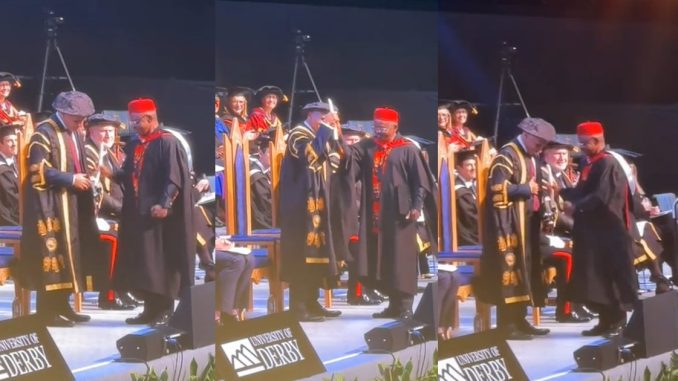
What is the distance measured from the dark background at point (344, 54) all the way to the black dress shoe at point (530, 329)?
43.4 inches

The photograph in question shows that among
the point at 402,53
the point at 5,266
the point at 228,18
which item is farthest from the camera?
the point at 402,53

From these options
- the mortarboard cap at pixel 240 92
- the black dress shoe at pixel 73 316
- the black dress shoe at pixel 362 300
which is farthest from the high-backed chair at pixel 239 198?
the black dress shoe at pixel 73 316

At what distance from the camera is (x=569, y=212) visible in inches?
218

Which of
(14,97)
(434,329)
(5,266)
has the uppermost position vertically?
(14,97)

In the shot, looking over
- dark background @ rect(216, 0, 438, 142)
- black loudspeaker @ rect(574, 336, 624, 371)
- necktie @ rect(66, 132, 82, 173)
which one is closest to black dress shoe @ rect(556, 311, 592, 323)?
black loudspeaker @ rect(574, 336, 624, 371)

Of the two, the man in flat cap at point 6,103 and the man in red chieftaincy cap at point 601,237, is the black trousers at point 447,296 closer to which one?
the man in red chieftaincy cap at point 601,237

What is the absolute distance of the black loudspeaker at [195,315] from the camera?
4.98 m

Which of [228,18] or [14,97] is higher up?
[228,18]

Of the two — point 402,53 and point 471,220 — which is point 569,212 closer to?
point 471,220

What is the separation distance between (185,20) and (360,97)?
3.17 ft

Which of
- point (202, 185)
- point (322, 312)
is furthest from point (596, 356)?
point (202, 185)

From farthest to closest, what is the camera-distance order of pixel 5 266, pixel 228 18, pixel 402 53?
pixel 402 53
pixel 228 18
pixel 5 266

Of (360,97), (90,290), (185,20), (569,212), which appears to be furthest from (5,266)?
(569,212)

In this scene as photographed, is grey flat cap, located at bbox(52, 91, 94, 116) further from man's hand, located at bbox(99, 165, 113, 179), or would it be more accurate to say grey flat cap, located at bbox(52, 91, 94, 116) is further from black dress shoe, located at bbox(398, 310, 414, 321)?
black dress shoe, located at bbox(398, 310, 414, 321)
